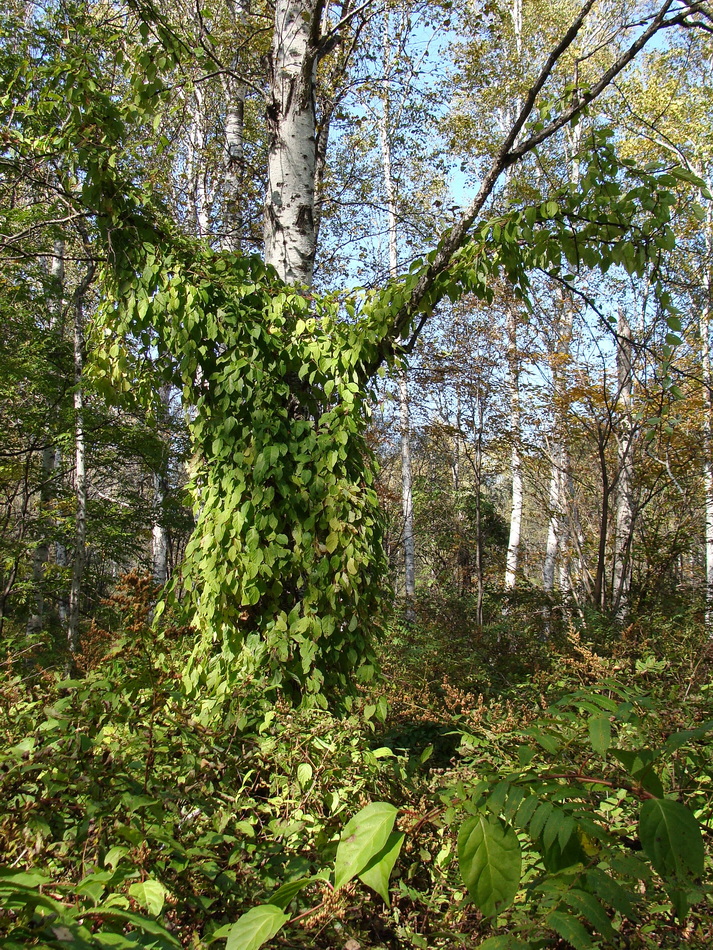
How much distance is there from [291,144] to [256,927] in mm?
3828

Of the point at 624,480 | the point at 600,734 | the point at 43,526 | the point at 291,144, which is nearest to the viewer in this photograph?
the point at 600,734

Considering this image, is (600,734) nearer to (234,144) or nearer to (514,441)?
(514,441)

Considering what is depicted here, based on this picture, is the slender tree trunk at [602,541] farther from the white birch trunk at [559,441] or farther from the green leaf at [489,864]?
the green leaf at [489,864]

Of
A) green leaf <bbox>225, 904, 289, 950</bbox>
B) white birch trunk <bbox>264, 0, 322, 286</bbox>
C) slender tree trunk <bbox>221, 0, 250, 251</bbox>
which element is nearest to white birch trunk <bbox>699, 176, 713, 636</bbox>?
white birch trunk <bbox>264, 0, 322, 286</bbox>

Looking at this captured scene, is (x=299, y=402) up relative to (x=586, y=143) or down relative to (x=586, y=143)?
down

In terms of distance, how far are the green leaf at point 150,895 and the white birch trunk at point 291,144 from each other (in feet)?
10.2

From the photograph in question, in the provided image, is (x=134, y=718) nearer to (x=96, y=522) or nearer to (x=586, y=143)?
(x=586, y=143)

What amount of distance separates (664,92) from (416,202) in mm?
5612

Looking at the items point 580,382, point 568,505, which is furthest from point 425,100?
point 568,505

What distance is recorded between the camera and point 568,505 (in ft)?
24.6

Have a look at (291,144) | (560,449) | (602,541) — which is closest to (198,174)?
(291,144)

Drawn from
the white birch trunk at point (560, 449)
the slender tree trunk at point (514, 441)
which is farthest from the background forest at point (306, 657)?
the slender tree trunk at point (514, 441)

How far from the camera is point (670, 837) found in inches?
33.0

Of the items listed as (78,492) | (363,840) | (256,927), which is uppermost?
(78,492)
